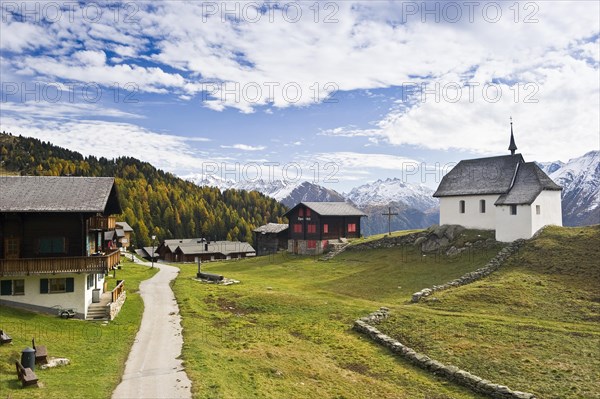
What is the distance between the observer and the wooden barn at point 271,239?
331 feet

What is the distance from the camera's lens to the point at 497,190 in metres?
59.1

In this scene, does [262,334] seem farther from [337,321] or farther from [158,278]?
[158,278]

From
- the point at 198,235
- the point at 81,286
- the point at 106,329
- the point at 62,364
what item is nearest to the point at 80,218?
the point at 81,286

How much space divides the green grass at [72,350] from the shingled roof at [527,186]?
149 ft

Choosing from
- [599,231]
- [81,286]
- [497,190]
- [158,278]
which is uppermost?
[497,190]

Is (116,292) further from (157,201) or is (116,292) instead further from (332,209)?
(157,201)

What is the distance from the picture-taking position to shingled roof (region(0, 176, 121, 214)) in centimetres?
3406

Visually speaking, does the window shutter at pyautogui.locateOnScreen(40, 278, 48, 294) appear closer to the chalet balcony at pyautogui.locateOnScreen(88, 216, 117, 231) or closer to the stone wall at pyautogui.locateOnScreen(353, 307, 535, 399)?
the chalet balcony at pyautogui.locateOnScreen(88, 216, 117, 231)

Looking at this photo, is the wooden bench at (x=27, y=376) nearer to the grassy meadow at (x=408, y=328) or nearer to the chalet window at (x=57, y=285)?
the grassy meadow at (x=408, y=328)

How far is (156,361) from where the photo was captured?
2442 centimetres

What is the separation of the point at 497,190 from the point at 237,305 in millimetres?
38591

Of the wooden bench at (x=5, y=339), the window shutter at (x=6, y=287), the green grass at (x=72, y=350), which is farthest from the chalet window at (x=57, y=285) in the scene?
the wooden bench at (x=5, y=339)

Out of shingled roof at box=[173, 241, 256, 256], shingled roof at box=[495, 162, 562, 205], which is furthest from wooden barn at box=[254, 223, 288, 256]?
shingled roof at box=[495, 162, 562, 205]

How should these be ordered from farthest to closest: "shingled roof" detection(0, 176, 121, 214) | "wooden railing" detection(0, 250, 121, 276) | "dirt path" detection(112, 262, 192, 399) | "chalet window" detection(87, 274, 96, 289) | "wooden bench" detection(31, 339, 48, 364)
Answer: "chalet window" detection(87, 274, 96, 289), "shingled roof" detection(0, 176, 121, 214), "wooden railing" detection(0, 250, 121, 276), "wooden bench" detection(31, 339, 48, 364), "dirt path" detection(112, 262, 192, 399)
